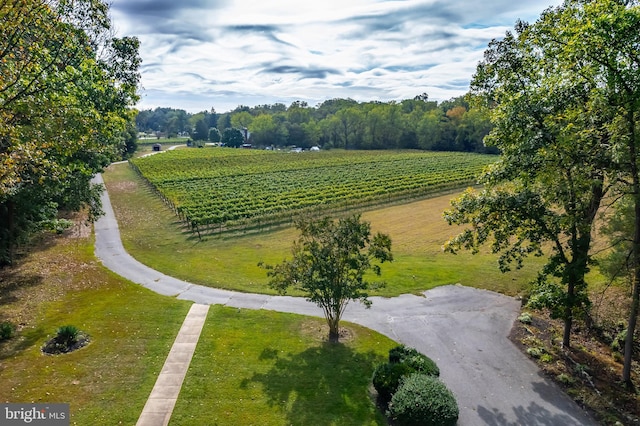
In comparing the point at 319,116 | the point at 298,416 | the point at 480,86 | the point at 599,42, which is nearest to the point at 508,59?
the point at 480,86

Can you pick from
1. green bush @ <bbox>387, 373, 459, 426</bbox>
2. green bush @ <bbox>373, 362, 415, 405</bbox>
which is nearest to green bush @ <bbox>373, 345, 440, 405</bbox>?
green bush @ <bbox>373, 362, 415, 405</bbox>

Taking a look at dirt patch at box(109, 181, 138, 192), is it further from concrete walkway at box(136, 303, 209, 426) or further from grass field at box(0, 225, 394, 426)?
concrete walkway at box(136, 303, 209, 426)

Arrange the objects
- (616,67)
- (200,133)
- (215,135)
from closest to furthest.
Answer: (616,67) → (215,135) → (200,133)

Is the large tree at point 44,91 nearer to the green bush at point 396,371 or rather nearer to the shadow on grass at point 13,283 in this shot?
the shadow on grass at point 13,283

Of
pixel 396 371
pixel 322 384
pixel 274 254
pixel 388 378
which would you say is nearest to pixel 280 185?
pixel 274 254

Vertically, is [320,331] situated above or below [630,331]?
below

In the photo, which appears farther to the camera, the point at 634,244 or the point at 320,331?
the point at 320,331

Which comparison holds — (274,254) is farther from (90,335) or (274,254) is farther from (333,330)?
(90,335)
